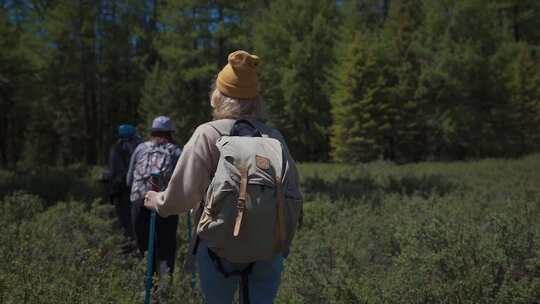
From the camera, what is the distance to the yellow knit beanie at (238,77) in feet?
7.77

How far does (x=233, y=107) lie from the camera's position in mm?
2375

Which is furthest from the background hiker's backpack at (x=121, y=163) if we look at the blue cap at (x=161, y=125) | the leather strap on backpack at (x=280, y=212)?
the leather strap on backpack at (x=280, y=212)

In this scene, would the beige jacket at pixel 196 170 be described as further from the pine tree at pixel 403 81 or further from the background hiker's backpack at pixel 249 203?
the pine tree at pixel 403 81

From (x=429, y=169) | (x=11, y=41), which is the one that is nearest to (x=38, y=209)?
(x=11, y=41)

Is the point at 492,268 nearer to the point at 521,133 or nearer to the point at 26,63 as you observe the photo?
the point at 26,63

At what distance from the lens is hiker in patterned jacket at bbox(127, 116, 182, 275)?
14.6 feet

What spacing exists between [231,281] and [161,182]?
2068 mm

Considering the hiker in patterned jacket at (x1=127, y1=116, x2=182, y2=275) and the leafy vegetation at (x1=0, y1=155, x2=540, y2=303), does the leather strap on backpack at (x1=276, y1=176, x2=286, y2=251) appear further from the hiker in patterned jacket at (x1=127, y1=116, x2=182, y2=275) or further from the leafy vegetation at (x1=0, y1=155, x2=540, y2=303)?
the hiker in patterned jacket at (x1=127, y1=116, x2=182, y2=275)

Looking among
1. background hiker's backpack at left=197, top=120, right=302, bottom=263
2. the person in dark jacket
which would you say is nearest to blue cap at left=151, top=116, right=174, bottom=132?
the person in dark jacket

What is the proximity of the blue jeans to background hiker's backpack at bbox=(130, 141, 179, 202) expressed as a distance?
2108 mm

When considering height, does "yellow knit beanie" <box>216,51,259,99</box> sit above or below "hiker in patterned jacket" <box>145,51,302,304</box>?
above

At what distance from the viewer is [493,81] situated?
94.2 ft

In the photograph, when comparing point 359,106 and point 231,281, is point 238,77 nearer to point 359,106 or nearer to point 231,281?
point 231,281

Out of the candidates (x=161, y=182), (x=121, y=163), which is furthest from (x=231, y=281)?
(x=121, y=163)
